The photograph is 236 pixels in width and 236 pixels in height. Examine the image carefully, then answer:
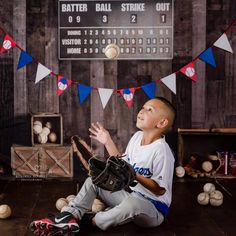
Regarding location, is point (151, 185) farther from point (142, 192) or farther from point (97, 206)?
point (97, 206)

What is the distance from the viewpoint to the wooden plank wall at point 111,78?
14.3 feet

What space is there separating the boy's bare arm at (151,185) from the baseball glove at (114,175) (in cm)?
9

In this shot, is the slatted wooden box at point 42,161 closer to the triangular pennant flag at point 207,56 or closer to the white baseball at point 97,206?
the white baseball at point 97,206

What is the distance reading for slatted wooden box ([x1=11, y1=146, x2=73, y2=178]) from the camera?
14.3 feet

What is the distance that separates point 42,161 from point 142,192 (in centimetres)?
171

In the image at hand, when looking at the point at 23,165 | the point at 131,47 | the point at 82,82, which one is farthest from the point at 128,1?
the point at 23,165

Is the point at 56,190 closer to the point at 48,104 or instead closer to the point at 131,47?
the point at 48,104

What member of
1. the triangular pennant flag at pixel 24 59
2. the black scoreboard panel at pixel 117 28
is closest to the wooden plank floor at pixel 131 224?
the triangular pennant flag at pixel 24 59

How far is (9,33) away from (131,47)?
3.73 ft

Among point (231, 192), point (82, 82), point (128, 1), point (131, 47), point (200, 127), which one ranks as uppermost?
point (128, 1)

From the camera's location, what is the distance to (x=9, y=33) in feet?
14.3

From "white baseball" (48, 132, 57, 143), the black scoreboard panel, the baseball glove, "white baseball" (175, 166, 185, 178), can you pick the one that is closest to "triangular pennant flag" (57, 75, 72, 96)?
the black scoreboard panel

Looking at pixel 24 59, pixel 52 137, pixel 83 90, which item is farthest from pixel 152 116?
pixel 24 59

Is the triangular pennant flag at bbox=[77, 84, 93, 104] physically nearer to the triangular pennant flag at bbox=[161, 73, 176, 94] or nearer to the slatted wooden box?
the slatted wooden box
